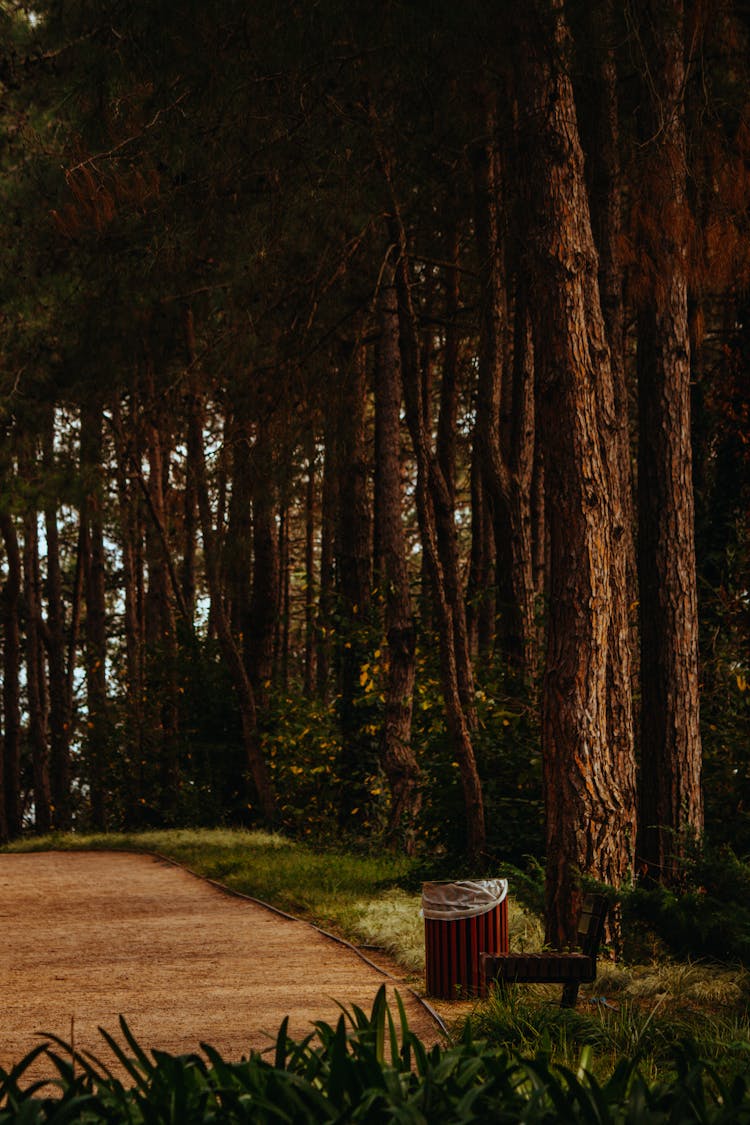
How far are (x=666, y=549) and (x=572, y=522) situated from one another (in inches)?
87.6

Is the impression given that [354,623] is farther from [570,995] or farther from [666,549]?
[570,995]

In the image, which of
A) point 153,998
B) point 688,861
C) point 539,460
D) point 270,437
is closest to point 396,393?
point 270,437

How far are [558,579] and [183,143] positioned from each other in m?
4.62

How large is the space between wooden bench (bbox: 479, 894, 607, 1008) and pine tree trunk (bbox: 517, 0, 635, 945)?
59.6 inches

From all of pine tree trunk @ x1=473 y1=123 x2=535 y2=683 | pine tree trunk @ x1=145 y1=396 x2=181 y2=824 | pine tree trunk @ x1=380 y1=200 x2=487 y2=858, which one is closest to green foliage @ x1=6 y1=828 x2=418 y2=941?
pine tree trunk @ x1=380 y1=200 x2=487 y2=858

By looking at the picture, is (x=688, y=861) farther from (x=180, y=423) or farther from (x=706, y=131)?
(x=180, y=423)

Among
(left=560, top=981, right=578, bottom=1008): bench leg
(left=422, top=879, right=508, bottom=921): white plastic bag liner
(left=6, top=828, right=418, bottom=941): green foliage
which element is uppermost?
(left=422, top=879, right=508, bottom=921): white plastic bag liner

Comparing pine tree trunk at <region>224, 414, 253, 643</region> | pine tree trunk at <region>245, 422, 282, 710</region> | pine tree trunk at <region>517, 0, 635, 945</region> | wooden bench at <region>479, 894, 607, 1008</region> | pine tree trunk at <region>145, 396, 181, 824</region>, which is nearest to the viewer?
wooden bench at <region>479, 894, 607, 1008</region>

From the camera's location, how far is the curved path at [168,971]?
646cm

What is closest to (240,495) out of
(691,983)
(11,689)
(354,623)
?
(354,623)

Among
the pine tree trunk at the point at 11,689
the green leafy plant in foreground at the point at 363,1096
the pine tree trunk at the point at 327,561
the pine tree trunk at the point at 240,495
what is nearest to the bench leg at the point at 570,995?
the green leafy plant in foreground at the point at 363,1096

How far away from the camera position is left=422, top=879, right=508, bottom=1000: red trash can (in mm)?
7309

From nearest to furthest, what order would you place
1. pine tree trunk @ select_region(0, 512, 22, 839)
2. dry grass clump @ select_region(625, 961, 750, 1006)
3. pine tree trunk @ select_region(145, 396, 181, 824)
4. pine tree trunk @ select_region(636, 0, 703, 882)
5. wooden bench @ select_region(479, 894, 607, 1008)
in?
wooden bench @ select_region(479, 894, 607, 1008), dry grass clump @ select_region(625, 961, 750, 1006), pine tree trunk @ select_region(636, 0, 703, 882), pine tree trunk @ select_region(145, 396, 181, 824), pine tree trunk @ select_region(0, 512, 22, 839)

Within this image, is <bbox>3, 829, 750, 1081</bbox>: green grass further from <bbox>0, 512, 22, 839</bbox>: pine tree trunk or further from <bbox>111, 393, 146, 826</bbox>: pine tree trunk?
<bbox>0, 512, 22, 839</bbox>: pine tree trunk
